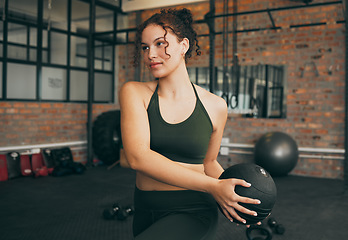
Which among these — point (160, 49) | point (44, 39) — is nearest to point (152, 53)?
point (160, 49)

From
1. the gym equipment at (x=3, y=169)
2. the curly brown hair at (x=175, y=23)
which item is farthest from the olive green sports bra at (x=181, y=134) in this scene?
the gym equipment at (x=3, y=169)

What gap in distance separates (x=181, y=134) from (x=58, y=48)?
19.2ft

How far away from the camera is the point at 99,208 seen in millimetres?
3963

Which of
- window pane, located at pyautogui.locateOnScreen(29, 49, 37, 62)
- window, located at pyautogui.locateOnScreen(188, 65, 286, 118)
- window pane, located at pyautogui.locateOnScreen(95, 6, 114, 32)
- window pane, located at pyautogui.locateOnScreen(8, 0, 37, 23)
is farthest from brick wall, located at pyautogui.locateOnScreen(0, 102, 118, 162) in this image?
window, located at pyautogui.locateOnScreen(188, 65, 286, 118)

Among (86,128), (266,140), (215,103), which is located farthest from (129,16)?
(215,103)

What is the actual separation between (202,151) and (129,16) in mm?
7026

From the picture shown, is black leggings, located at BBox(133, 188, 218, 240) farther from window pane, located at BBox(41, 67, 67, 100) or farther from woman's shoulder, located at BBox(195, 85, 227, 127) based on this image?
window pane, located at BBox(41, 67, 67, 100)

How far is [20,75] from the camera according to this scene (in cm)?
583

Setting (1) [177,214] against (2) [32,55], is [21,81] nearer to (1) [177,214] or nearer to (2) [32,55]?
(2) [32,55]

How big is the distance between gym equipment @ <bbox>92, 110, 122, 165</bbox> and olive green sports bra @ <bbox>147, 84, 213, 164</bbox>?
5451 mm

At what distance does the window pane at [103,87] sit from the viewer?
7.22m

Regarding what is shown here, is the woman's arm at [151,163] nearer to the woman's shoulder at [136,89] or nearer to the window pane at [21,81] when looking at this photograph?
the woman's shoulder at [136,89]

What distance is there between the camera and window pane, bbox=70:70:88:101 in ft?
21.9

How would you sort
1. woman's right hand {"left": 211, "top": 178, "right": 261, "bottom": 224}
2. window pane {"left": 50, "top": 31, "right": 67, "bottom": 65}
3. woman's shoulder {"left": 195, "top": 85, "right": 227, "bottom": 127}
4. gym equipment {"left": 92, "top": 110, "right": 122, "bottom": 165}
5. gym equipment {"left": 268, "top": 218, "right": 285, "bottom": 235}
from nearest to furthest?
woman's right hand {"left": 211, "top": 178, "right": 261, "bottom": 224}
woman's shoulder {"left": 195, "top": 85, "right": 227, "bottom": 127}
gym equipment {"left": 268, "top": 218, "right": 285, "bottom": 235}
window pane {"left": 50, "top": 31, "right": 67, "bottom": 65}
gym equipment {"left": 92, "top": 110, "right": 122, "bottom": 165}
